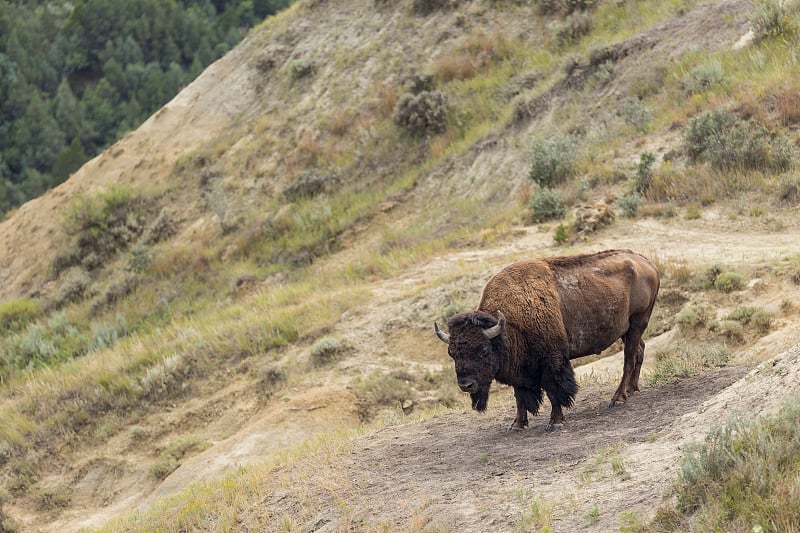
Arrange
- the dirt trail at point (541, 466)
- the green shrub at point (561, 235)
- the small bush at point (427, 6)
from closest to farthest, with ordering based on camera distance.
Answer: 1. the dirt trail at point (541, 466)
2. the green shrub at point (561, 235)
3. the small bush at point (427, 6)

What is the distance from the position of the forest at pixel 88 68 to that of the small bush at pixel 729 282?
169ft

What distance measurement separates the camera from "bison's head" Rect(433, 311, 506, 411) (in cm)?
903

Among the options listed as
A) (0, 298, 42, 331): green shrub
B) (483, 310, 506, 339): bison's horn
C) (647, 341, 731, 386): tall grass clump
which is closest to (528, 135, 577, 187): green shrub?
(647, 341, 731, 386): tall grass clump

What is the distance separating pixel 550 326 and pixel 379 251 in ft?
38.1

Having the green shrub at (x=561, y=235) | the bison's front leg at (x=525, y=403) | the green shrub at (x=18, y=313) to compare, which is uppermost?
the green shrub at (x=18, y=313)

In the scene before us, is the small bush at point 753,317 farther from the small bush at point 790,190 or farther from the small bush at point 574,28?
the small bush at point 574,28

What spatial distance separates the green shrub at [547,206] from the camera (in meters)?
18.5

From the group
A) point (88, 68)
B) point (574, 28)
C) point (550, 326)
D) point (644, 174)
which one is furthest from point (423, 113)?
point (88, 68)

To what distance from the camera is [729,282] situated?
42.8 ft

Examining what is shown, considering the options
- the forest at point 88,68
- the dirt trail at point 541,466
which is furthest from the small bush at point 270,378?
the forest at point 88,68

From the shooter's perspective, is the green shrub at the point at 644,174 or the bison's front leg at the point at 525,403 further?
the green shrub at the point at 644,174

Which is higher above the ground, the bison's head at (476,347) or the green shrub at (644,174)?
the bison's head at (476,347)

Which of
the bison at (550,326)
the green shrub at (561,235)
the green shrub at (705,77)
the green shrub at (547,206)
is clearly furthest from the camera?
the green shrub at (705,77)

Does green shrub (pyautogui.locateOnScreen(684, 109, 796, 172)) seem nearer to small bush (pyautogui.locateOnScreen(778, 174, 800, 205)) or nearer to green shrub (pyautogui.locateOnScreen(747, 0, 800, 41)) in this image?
small bush (pyautogui.locateOnScreen(778, 174, 800, 205))
